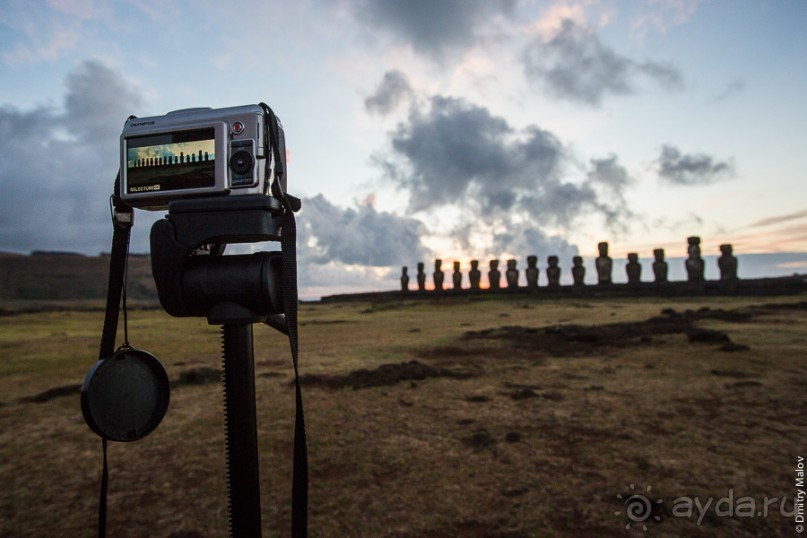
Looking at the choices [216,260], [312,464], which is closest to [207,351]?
[312,464]

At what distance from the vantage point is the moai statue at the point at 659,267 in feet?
83.4

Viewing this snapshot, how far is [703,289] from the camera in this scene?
22.7 m

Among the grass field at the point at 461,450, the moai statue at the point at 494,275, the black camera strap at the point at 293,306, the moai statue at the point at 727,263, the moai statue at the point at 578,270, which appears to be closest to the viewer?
the black camera strap at the point at 293,306

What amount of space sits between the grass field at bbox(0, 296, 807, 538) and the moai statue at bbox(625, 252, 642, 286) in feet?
67.5

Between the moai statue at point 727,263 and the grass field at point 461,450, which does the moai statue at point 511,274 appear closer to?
the moai statue at point 727,263

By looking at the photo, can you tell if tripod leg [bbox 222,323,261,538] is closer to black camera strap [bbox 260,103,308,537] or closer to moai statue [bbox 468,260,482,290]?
black camera strap [bbox 260,103,308,537]

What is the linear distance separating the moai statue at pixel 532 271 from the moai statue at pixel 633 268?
5.87 m

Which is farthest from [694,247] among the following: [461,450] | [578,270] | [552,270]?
[461,450]

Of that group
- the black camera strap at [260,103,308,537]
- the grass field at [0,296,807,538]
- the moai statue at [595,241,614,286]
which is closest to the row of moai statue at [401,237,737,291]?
the moai statue at [595,241,614,286]

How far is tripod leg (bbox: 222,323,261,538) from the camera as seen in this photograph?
1186 millimetres

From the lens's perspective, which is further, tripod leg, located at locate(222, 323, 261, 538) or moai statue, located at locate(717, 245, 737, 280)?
moai statue, located at locate(717, 245, 737, 280)

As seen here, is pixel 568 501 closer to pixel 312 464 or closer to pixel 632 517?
pixel 632 517

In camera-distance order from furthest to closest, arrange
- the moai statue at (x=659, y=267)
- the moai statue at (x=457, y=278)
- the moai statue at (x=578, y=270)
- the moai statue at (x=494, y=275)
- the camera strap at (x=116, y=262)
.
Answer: the moai statue at (x=457, y=278)
the moai statue at (x=494, y=275)
the moai statue at (x=578, y=270)
the moai statue at (x=659, y=267)
the camera strap at (x=116, y=262)

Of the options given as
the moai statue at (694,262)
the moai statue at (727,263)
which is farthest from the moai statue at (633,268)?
the moai statue at (727,263)
